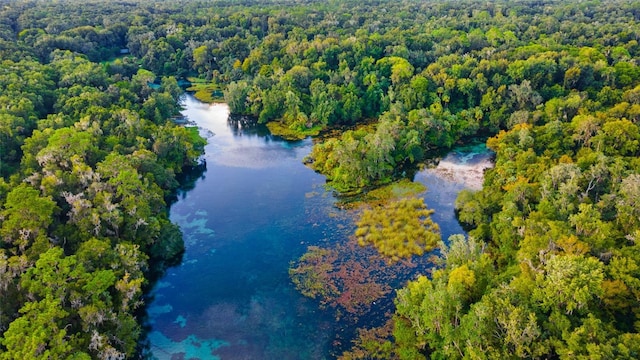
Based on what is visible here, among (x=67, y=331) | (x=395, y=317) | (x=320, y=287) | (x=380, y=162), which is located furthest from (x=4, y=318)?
(x=380, y=162)

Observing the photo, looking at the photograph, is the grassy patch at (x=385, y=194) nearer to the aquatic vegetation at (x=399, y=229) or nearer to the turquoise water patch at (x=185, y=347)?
the aquatic vegetation at (x=399, y=229)

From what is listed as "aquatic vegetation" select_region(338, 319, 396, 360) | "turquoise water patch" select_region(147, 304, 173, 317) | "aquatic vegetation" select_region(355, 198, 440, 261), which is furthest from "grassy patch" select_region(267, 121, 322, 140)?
"aquatic vegetation" select_region(338, 319, 396, 360)

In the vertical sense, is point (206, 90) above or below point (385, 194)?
below

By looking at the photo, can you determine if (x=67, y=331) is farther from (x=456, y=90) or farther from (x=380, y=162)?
(x=456, y=90)

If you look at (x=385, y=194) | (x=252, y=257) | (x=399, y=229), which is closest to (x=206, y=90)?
(x=385, y=194)

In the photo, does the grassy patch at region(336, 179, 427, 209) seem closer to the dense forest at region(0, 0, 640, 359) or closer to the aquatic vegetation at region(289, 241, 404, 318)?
the dense forest at region(0, 0, 640, 359)

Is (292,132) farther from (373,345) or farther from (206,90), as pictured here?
(373,345)

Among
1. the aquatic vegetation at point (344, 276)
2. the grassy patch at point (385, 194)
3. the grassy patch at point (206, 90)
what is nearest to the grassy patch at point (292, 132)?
the grassy patch at point (206, 90)
